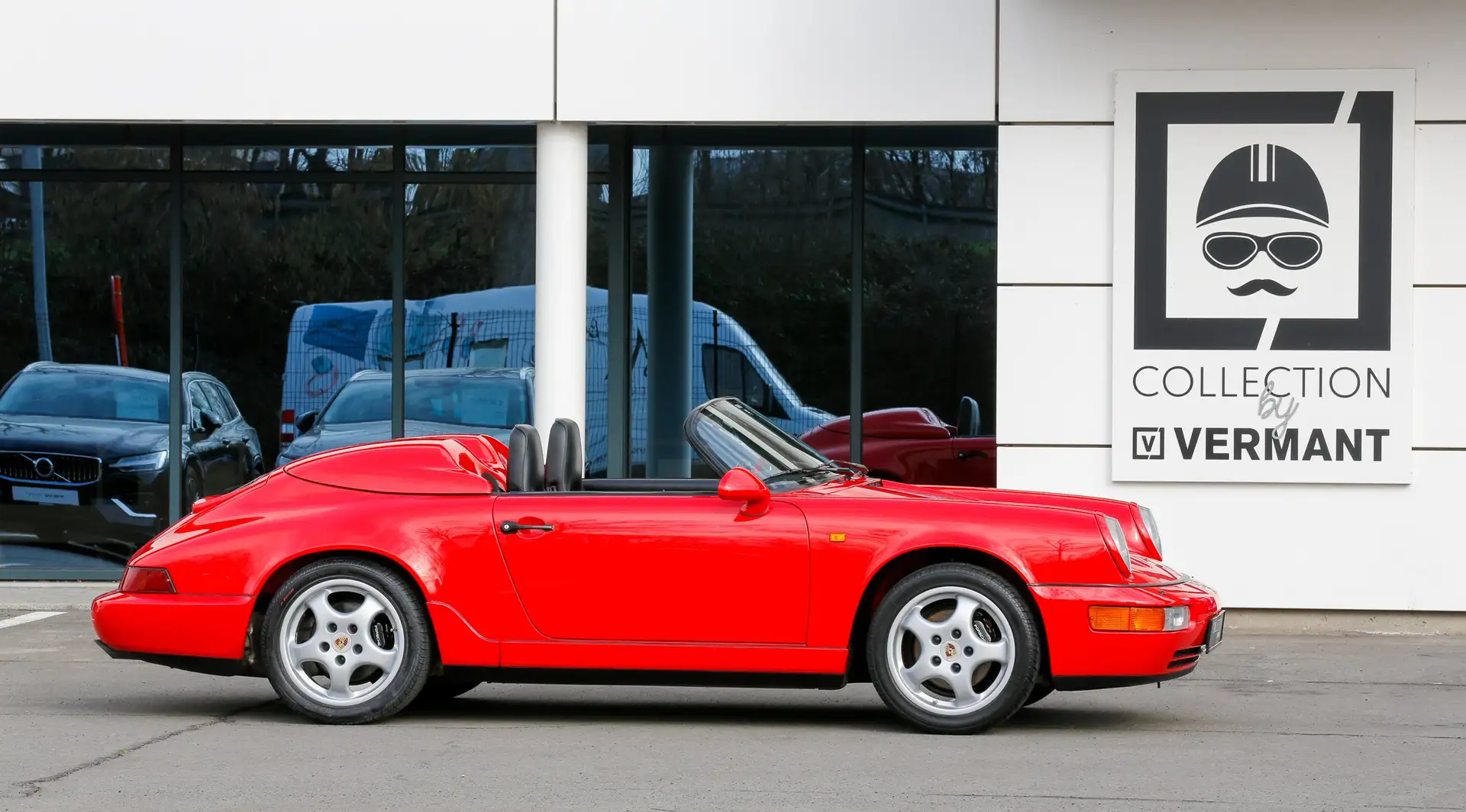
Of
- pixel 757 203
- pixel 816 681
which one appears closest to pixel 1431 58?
pixel 757 203

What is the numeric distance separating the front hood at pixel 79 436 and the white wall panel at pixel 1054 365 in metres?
6.46

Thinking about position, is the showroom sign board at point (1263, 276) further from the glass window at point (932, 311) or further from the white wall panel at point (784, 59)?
the glass window at point (932, 311)

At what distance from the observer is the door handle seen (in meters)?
6.73

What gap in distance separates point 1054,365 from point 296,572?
5.83 metres

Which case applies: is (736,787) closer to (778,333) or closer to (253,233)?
(778,333)

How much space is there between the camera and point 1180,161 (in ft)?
36.2

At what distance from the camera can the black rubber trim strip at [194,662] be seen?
269 inches

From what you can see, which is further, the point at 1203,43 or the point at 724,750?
the point at 1203,43

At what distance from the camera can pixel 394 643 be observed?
6.79 m

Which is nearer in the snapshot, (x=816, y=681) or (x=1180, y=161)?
(x=816, y=681)

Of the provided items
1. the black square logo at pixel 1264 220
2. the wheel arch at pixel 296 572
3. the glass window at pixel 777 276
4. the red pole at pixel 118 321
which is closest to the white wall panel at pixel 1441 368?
the black square logo at pixel 1264 220

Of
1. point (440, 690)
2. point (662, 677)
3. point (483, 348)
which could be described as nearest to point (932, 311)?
point (483, 348)

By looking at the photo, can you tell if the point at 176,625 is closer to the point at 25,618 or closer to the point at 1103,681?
the point at 1103,681

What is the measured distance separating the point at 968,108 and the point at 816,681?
5596 mm
